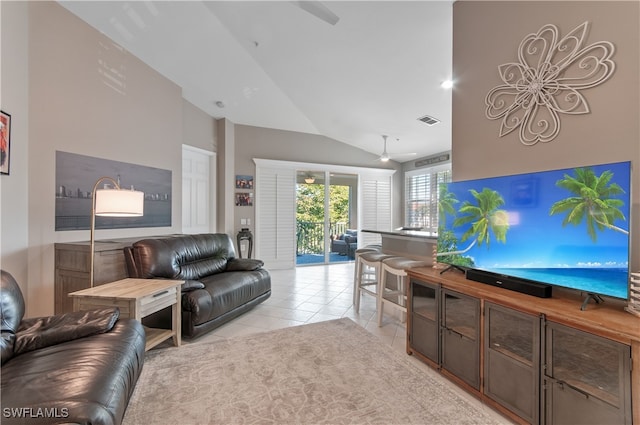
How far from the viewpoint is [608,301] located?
5.25 ft

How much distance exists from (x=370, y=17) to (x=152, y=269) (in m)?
3.33

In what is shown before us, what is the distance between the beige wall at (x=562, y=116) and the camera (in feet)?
5.09

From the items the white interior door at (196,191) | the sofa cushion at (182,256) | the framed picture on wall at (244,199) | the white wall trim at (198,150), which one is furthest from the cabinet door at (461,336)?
the white wall trim at (198,150)

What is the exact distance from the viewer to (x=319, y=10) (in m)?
2.79

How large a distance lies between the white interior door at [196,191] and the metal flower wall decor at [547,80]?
4.78m

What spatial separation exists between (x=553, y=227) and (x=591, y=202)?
0.23 meters

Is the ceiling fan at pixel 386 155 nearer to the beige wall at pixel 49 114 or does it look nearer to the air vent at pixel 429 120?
the air vent at pixel 429 120

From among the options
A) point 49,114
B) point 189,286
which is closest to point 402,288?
point 189,286

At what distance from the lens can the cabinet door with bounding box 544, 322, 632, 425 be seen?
1266 mm

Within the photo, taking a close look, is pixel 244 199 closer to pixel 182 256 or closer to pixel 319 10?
pixel 182 256

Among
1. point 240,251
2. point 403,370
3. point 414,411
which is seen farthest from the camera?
point 240,251

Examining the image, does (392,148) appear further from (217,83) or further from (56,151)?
(56,151)

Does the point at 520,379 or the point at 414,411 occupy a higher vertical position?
the point at 520,379

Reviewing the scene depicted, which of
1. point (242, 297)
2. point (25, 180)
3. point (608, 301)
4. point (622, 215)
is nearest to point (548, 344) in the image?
point (608, 301)
